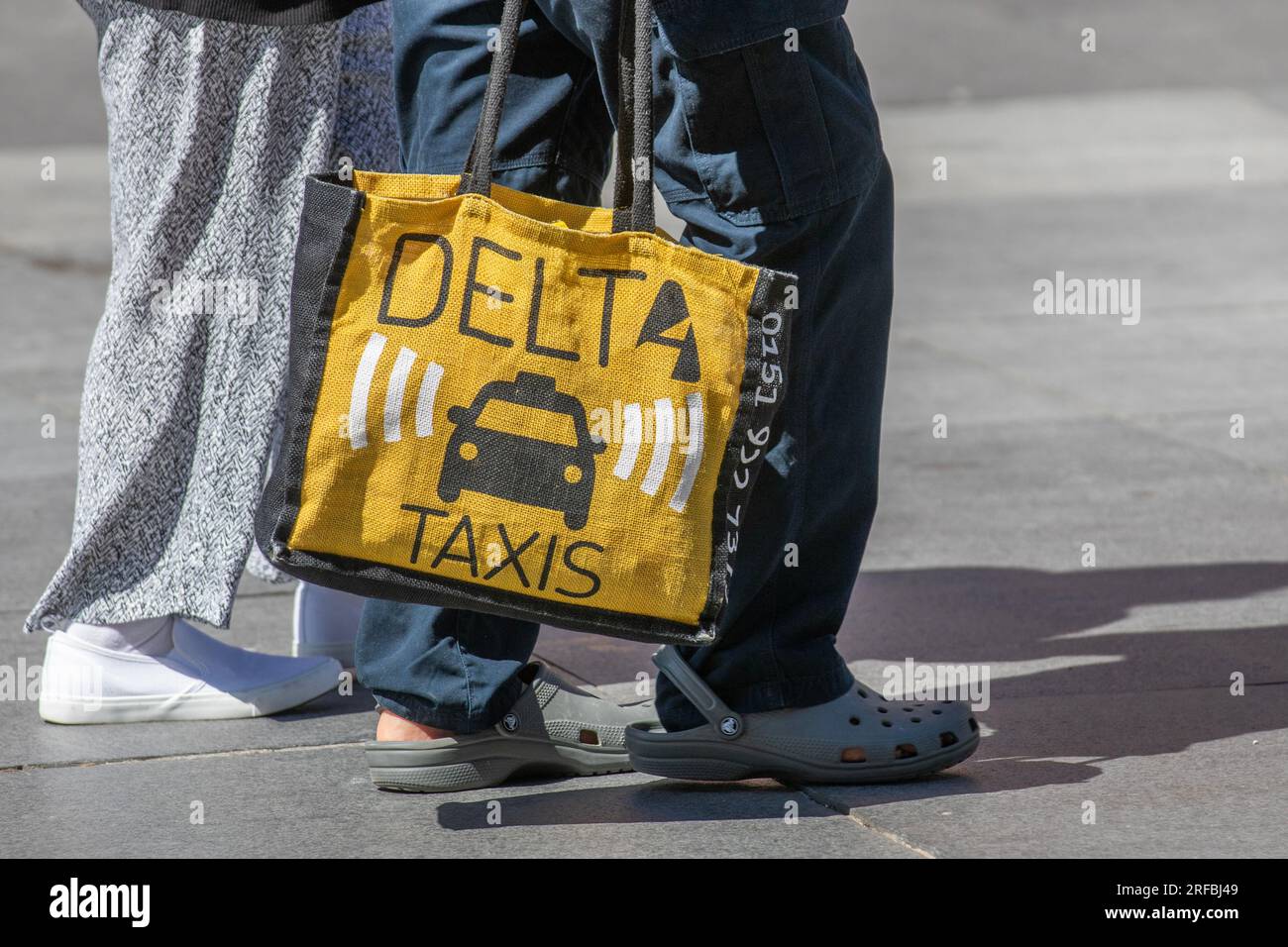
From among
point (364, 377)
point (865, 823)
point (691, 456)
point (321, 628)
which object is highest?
point (364, 377)

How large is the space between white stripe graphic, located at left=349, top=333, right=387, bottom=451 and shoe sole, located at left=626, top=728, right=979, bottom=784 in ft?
2.35

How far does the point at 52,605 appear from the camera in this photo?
3.18 m

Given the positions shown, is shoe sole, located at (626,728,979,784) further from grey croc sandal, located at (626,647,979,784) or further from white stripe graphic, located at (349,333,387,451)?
white stripe graphic, located at (349,333,387,451)

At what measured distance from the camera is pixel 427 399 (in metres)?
2.36

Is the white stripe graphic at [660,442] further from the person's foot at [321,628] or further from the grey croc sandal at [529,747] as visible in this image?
the person's foot at [321,628]

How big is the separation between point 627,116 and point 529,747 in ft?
3.21

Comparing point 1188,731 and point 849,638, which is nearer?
point 1188,731

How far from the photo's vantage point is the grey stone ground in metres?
2.69

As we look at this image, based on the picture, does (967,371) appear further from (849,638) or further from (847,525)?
(847,525)

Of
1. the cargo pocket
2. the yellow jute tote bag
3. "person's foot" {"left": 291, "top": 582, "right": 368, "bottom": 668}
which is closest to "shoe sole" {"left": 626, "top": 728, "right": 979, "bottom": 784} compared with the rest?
the yellow jute tote bag

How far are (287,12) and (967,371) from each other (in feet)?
11.8

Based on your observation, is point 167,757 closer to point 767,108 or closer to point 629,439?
point 629,439

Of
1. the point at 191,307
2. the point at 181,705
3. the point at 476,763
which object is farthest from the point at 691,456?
the point at 181,705
